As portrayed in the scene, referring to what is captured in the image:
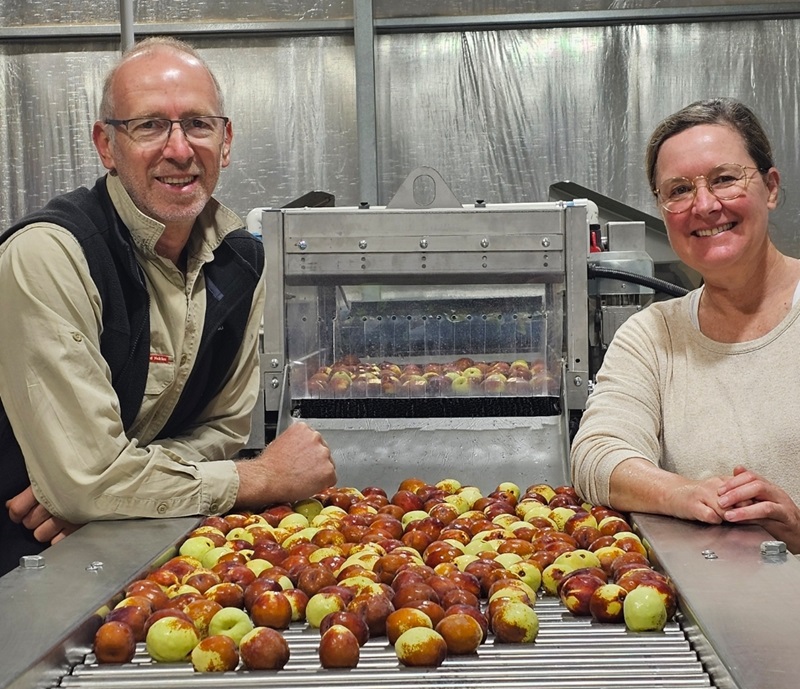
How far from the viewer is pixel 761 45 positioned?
7266mm

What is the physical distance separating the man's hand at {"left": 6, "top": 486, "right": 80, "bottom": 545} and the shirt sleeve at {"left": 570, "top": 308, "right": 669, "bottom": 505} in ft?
3.50

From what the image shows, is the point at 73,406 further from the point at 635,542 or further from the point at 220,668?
the point at 635,542

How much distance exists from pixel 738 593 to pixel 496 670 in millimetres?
381

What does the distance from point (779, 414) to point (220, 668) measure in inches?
51.2

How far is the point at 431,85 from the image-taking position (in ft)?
24.4

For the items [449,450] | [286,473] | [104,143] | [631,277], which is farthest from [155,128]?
[631,277]

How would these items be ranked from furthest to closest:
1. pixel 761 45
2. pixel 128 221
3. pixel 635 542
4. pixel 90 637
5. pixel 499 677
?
pixel 761 45
pixel 128 221
pixel 635 542
pixel 90 637
pixel 499 677

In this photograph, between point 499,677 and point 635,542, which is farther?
point 635,542

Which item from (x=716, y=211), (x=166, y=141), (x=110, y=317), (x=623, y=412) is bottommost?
(x=623, y=412)

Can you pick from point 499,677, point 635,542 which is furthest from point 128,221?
point 499,677

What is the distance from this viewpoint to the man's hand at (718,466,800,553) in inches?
70.9

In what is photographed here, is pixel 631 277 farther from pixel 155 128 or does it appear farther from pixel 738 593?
pixel 738 593

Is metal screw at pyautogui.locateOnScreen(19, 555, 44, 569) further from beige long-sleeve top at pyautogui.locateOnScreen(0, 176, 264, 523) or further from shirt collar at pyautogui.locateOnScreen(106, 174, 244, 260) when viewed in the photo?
shirt collar at pyautogui.locateOnScreen(106, 174, 244, 260)

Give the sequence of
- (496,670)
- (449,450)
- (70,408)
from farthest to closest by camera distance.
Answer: (449,450), (70,408), (496,670)
